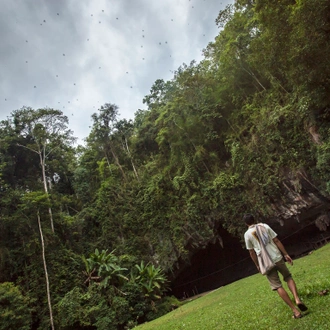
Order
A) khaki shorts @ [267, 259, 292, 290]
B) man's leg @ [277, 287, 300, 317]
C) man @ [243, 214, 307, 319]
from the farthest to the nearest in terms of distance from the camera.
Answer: khaki shorts @ [267, 259, 292, 290] < man @ [243, 214, 307, 319] < man's leg @ [277, 287, 300, 317]

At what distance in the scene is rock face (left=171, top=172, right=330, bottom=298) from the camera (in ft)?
46.3

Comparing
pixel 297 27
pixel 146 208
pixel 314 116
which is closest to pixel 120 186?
pixel 146 208

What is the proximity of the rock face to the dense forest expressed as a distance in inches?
18.4

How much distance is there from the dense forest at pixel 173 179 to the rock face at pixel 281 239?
47 centimetres

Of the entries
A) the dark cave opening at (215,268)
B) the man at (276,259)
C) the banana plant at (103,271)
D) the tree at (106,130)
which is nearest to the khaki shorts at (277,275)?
the man at (276,259)

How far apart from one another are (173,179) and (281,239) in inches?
364

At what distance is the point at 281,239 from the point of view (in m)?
18.7

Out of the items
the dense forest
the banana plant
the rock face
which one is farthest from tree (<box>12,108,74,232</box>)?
the rock face

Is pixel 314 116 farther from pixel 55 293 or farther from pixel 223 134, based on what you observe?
pixel 55 293

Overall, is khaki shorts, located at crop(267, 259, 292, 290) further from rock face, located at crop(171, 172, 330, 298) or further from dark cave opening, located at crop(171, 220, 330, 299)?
dark cave opening, located at crop(171, 220, 330, 299)

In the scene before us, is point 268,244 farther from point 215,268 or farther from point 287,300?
point 215,268

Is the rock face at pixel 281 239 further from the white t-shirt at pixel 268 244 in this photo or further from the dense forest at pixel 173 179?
the white t-shirt at pixel 268 244

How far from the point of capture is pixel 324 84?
31.0 ft

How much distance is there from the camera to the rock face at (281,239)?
14.1m
